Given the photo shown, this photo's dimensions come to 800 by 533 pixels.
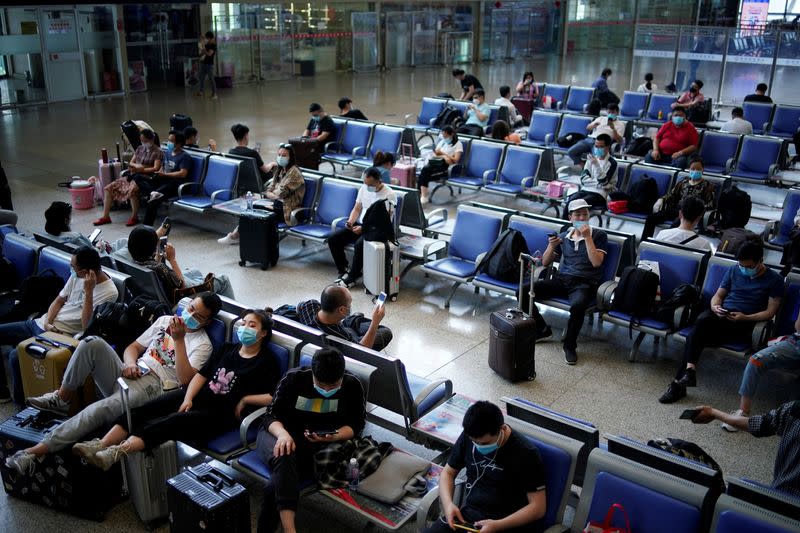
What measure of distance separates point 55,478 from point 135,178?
6662 mm

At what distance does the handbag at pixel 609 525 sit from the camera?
3.62 meters

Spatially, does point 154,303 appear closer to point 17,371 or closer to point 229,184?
point 17,371

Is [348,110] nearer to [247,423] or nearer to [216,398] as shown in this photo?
[216,398]

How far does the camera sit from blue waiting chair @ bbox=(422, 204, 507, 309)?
7.85 m

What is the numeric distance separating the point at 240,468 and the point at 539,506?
5.78 feet

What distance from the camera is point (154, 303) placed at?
5.85 m

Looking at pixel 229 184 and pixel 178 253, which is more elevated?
pixel 229 184

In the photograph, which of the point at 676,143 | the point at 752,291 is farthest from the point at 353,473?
the point at 676,143

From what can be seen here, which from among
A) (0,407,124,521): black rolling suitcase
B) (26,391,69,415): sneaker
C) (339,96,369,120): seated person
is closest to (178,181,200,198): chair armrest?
(339,96,369,120): seated person

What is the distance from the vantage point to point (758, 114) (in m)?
15.0

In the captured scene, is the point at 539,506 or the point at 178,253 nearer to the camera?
the point at 539,506

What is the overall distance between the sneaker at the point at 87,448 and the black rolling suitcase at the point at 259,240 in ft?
14.7

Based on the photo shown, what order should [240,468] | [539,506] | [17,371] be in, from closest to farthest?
[539,506]
[240,468]
[17,371]

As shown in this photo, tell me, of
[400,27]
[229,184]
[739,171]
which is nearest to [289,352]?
[229,184]
